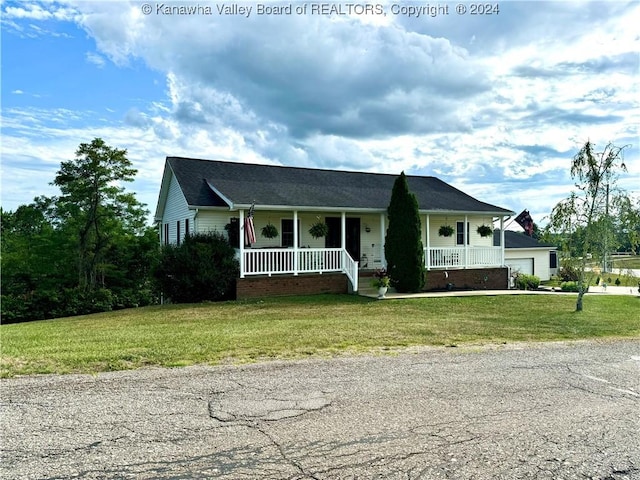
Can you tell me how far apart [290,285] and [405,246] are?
4.33 meters

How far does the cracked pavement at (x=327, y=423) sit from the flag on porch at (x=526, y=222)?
1384 inches

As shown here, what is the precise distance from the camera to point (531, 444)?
4.02 meters

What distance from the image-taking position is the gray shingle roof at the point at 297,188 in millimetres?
18047

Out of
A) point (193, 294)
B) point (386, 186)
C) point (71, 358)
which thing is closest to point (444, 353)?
point (71, 358)

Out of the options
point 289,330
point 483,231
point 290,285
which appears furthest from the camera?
point 483,231

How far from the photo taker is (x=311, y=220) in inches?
786

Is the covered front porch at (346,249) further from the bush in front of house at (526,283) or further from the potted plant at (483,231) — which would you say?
the bush in front of house at (526,283)

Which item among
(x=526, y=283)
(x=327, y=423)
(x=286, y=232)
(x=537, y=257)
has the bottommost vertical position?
(x=327, y=423)

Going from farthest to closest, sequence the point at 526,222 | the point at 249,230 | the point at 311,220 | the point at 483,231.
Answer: the point at 526,222 < the point at 483,231 < the point at 311,220 < the point at 249,230

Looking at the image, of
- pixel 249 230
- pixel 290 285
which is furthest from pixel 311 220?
pixel 249 230

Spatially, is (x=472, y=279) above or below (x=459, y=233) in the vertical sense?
below

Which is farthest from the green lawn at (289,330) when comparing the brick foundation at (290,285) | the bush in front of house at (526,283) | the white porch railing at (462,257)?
the bush in front of house at (526,283)

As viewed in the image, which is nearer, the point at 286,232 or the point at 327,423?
the point at 327,423

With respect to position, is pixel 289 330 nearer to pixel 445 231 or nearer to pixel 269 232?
pixel 269 232
